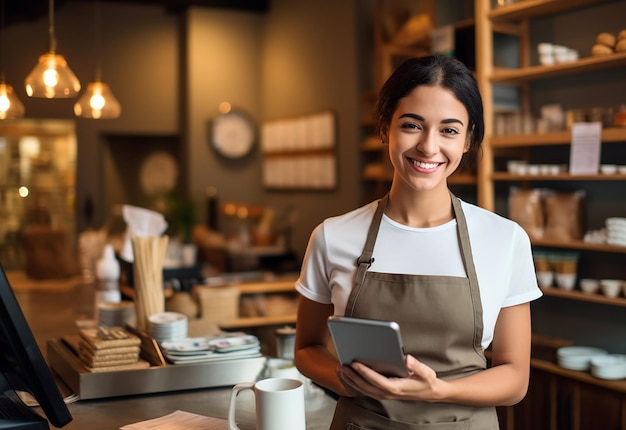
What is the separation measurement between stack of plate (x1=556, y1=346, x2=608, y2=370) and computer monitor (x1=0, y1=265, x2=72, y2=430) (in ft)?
9.54

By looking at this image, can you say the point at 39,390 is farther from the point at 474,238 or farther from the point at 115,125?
the point at 115,125

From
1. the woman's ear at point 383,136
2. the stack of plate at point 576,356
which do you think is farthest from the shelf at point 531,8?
the woman's ear at point 383,136

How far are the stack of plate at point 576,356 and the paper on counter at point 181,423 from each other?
8.17ft

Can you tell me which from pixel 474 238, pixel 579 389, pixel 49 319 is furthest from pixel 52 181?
pixel 474 238

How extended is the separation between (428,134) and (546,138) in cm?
273

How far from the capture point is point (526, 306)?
163 centimetres

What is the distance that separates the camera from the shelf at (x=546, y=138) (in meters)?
3.76

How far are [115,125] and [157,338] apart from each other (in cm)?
625

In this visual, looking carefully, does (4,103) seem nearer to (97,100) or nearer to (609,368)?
(97,100)

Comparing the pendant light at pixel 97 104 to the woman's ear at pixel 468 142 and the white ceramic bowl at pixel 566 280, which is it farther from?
the woman's ear at pixel 468 142

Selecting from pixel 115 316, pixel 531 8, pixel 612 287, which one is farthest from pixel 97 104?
pixel 612 287

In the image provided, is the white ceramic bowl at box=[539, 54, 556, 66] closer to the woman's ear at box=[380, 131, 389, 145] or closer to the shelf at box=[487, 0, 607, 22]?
the shelf at box=[487, 0, 607, 22]

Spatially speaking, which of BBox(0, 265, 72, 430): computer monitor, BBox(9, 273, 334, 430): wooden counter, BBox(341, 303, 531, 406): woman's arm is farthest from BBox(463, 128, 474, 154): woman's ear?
BBox(0, 265, 72, 430): computer monitor

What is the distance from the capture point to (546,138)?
13.4 feet
